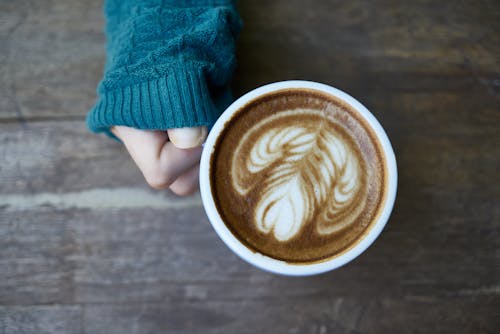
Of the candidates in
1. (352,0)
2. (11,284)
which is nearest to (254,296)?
(11,284)

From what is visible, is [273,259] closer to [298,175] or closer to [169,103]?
[298,175]

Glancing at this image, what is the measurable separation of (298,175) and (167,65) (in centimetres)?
33

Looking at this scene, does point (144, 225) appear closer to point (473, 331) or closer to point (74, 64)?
point (74, 64)

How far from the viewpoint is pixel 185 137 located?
0.74 meters

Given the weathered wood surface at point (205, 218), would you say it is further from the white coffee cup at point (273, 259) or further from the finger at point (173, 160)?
the white coffee cup at point (273, 259)

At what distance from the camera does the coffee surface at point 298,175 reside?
66 centimetres

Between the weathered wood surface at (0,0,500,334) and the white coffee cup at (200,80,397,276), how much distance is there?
317 millimetres

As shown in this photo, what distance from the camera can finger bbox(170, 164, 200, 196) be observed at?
0.89 m

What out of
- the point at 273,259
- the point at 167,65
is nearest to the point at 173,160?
the point at 167,65

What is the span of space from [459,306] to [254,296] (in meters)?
0.51

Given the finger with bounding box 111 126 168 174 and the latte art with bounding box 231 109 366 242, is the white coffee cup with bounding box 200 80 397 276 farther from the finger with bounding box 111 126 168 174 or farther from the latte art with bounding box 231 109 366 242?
the finger with bounding box 111 126 168 174

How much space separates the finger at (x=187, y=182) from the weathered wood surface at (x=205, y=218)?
52 millimetres

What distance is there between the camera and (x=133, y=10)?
82 cm

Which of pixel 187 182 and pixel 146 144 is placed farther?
pixel 187 182
